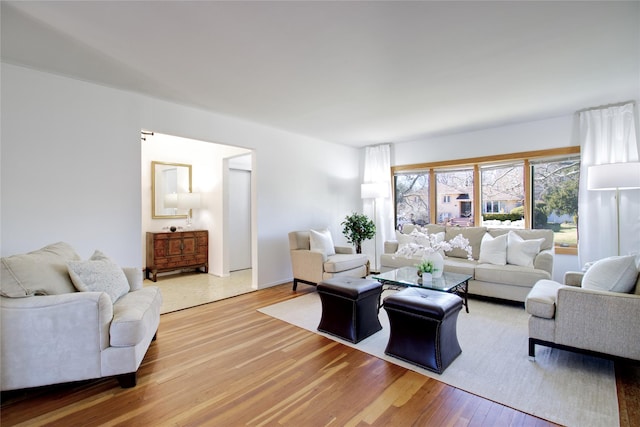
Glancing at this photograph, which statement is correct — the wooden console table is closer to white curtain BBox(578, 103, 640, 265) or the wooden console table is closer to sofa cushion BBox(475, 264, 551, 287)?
sofa cushion BBox(475, 264, 551, 287)

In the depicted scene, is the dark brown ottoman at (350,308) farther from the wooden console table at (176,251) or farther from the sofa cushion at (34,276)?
the wooden console table at (176,251)

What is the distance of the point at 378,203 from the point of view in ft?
20.7

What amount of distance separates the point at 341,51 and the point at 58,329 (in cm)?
285

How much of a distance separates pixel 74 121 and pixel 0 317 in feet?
6.52

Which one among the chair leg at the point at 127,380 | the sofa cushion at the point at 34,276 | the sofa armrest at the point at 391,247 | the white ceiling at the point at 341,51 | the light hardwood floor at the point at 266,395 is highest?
the white ceiling at the point at 341,51

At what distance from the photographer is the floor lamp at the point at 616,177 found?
133 inches

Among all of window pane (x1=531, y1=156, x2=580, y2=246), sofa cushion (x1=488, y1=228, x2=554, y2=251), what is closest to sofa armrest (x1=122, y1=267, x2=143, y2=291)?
sofa cushion (x1=488, y1=228, x2=554, y2=251)

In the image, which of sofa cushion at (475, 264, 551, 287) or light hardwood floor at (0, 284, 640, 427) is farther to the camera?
sofa cushion at (475, 264, 551, 287)

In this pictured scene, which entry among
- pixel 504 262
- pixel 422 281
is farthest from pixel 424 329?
pixel 504 262

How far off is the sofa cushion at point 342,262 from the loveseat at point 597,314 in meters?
2.33

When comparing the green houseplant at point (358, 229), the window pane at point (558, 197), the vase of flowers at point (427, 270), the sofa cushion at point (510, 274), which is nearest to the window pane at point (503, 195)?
the window pane at point (558, 197)

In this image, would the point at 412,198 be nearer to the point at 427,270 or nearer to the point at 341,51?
the point at 427,270

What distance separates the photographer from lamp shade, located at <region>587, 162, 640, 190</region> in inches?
133

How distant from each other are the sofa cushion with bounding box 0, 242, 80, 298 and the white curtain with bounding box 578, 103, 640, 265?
577 cm
